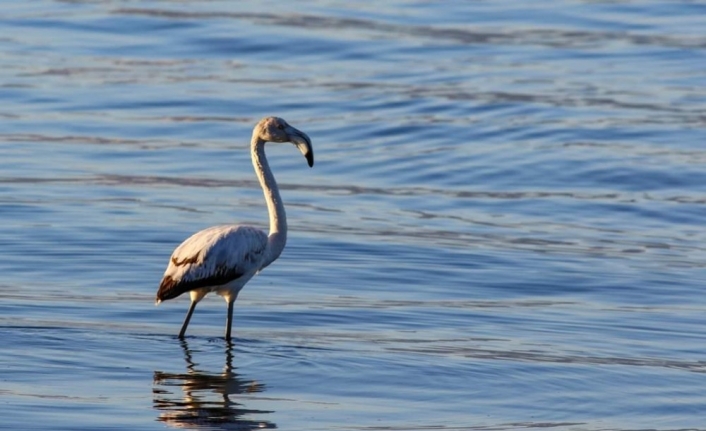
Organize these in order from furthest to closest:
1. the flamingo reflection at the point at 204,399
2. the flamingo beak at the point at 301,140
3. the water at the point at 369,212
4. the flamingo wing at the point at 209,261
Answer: the flamingo beak at the point at 301,140 → the flamingo wing at the point at 209,261 → the water at the point at 369,212 → the flamingo reflection at the point at 204,399

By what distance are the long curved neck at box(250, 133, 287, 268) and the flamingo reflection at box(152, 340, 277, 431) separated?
125 centimetres

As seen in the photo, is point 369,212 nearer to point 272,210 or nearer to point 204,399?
point 272,210

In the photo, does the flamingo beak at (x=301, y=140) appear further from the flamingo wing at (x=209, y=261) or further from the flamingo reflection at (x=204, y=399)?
the flamingo reflection at (x=204, y=399)

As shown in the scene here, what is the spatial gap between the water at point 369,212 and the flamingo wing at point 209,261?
1.34ft

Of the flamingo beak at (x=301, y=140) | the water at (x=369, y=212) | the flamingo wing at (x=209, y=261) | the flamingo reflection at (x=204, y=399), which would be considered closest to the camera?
the flamingo reflection at (x=204, y=399)

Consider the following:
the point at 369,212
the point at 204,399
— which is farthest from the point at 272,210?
the point at 369,212

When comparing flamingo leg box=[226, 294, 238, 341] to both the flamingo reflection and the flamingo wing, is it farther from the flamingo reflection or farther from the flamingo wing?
the flamingo reflection

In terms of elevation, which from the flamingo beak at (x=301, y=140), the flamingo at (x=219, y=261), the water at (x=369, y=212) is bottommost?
the water at (x=369, y=212)

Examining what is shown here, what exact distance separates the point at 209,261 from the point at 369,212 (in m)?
5.41

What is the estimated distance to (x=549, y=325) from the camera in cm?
1160

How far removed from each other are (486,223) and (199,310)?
4.37 metres

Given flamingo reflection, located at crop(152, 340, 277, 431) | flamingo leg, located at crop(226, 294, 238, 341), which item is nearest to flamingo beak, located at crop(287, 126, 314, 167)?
flamingo leg, located at crop(226, 294, 238, 341)

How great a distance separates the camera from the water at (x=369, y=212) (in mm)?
9625

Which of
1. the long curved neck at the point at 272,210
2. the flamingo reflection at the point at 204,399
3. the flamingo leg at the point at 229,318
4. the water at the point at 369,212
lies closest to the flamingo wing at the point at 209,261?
the flamingo leg at the point at 229,318
